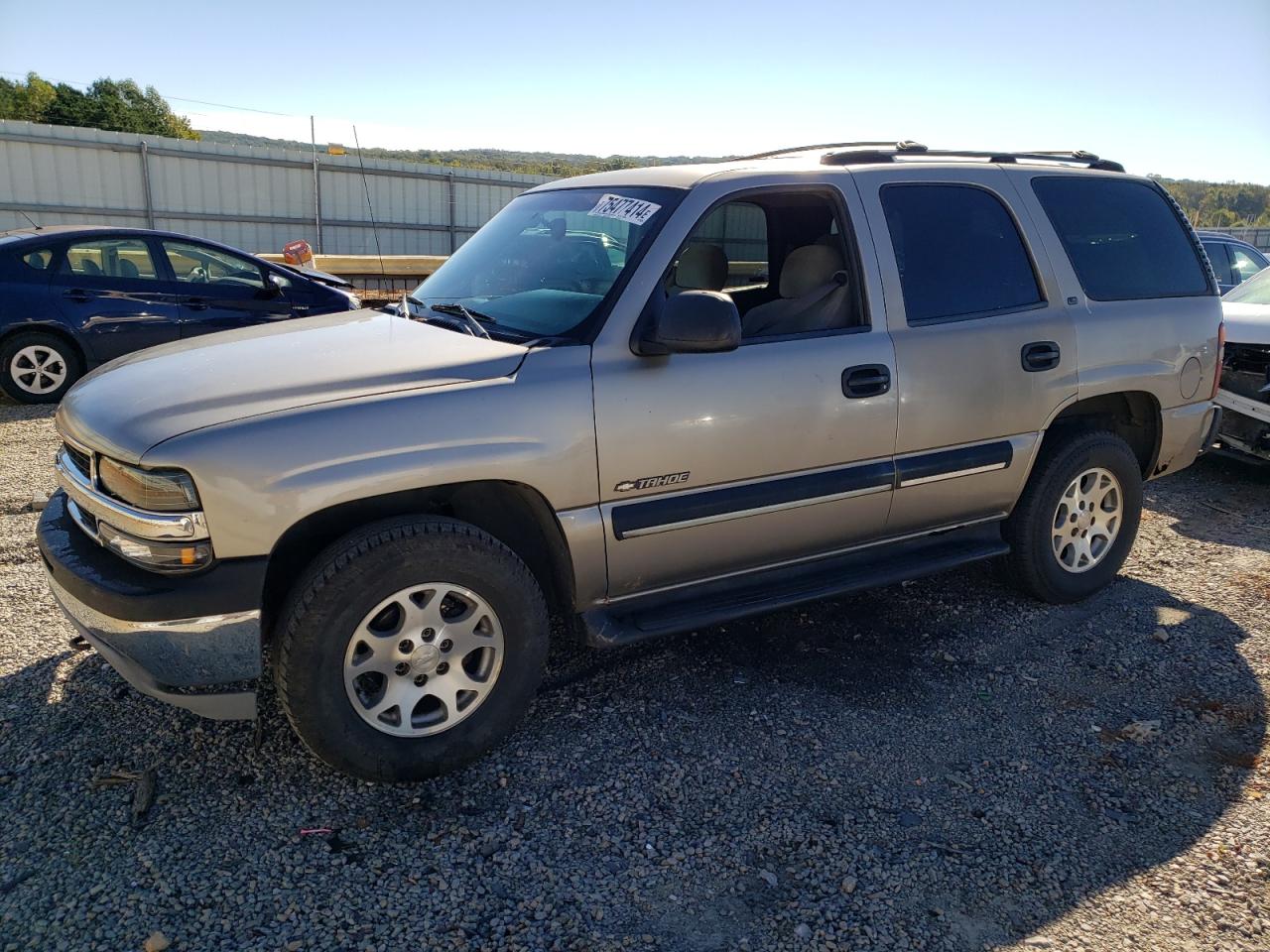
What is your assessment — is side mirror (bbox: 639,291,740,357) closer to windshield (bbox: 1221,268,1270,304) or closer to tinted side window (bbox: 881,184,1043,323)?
tinted side window (bbox: 881,184,1043,323)

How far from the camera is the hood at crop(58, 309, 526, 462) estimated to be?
9.12 ft

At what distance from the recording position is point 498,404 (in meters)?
2.97

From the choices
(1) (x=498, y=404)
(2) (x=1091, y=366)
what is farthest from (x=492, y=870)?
(2) (x=1091, y=366)

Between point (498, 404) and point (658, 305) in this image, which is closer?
point (498, 404)

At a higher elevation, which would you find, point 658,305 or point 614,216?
point 614,216

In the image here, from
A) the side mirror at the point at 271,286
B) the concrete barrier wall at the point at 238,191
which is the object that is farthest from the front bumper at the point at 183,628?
the concrete barrier wall at the point at 238,191

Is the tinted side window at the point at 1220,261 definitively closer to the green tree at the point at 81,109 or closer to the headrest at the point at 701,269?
the headrest at the point at 701,269

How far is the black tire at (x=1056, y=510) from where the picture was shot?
4.36 metres

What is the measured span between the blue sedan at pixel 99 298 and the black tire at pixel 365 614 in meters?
6.89

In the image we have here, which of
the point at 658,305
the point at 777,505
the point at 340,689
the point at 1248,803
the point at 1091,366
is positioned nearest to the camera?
the point at 340,689

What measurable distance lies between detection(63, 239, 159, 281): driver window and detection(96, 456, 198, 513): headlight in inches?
268

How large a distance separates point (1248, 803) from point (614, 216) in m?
3.03

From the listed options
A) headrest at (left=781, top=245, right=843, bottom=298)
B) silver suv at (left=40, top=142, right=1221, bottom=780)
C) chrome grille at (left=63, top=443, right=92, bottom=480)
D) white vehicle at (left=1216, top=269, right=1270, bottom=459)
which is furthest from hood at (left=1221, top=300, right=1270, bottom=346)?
chrome grille at (left=63, top=443, right=92, bottom=480)

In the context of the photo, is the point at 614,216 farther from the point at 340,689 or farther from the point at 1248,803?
the point at 1248,803
